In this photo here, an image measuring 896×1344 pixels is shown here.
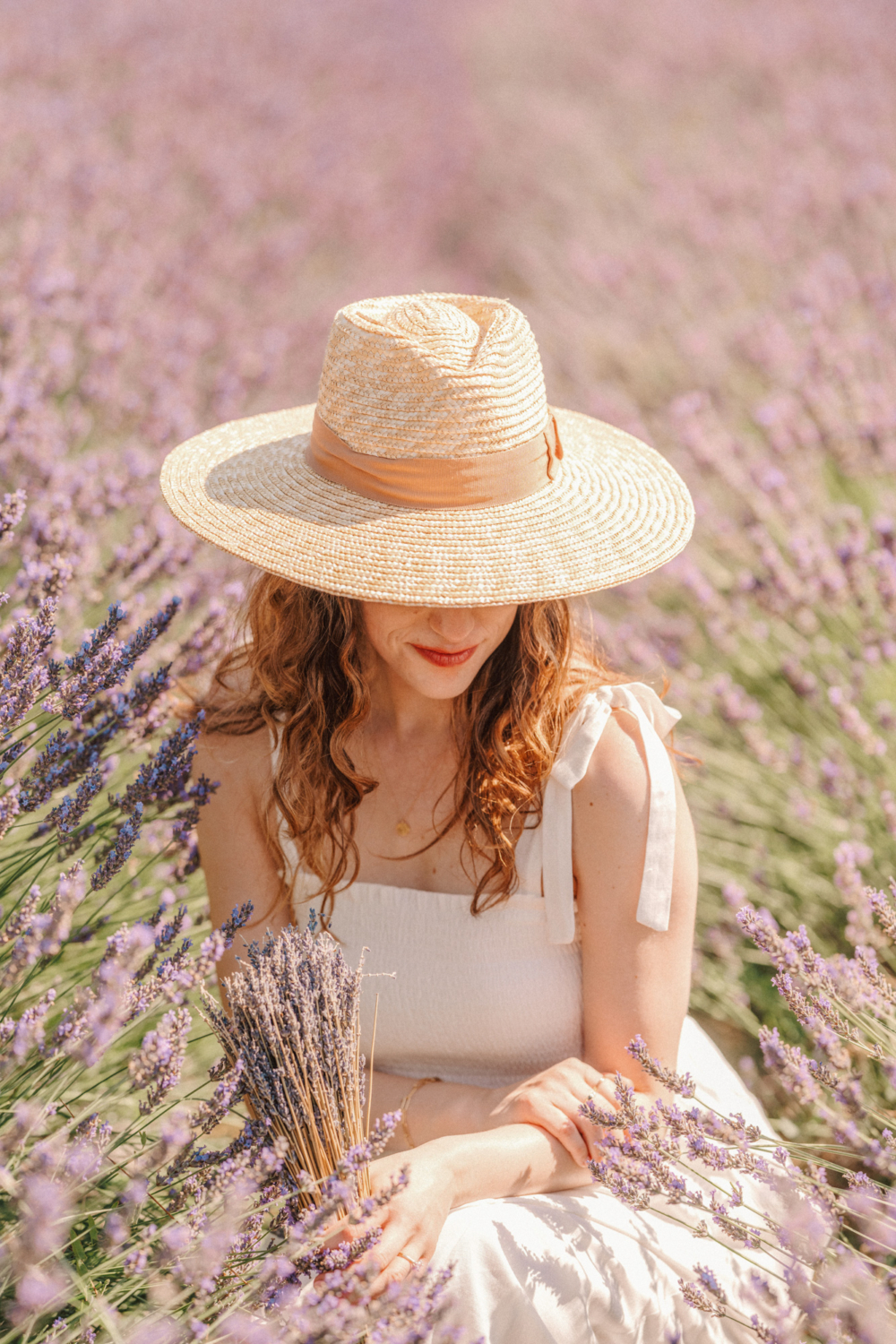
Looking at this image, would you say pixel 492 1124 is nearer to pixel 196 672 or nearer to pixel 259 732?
pixel 259 732

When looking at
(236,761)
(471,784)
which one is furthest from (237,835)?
(471,784)

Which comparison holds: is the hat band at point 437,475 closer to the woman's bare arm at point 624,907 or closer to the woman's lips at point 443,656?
the woman's lips at point 443,656

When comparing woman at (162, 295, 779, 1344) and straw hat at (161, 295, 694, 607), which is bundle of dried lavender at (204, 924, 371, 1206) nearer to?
woman at (162, 295, 779, 1344)

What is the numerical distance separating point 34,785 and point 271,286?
3.75 metres

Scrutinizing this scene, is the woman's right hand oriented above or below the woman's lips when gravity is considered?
below

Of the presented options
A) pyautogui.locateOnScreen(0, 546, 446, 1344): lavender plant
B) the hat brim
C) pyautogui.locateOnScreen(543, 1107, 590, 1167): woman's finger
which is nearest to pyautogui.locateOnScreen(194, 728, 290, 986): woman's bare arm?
pyautogui.locateOnScreen(0, 546, 446, 1344): lavender plant

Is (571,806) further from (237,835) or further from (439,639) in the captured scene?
(237,835)

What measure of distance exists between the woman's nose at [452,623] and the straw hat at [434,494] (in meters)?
0.09

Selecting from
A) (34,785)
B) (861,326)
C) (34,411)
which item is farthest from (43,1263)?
(861,326)

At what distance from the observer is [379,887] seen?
1.72m

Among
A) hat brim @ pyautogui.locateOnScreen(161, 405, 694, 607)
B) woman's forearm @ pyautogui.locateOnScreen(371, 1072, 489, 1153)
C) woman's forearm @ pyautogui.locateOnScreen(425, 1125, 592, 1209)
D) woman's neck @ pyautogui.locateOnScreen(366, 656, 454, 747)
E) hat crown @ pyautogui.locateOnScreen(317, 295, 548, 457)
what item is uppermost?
hat crown @ pyautogui.locateOnScreen(317, 295, 548, 457)

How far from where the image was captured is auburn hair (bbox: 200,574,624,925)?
1657mm

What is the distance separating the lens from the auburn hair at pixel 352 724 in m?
1.66

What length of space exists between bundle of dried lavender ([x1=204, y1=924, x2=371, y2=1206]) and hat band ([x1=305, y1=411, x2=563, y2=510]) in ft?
1.82
